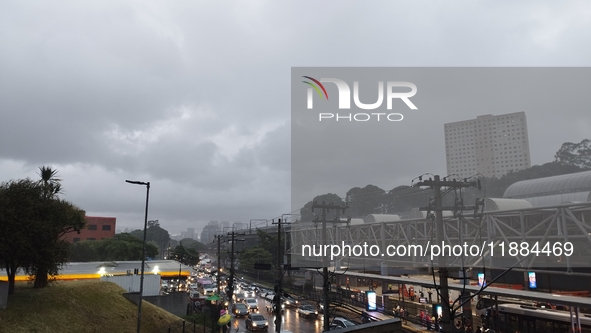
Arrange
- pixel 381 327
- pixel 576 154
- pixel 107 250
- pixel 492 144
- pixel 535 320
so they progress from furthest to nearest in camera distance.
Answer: pixel 492 144 → pixel 576 154 → pixel 107 250 → pixel 535 320 → pixel 381 327

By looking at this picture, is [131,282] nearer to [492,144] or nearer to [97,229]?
[97,229]

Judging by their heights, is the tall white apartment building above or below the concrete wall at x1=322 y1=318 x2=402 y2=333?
above

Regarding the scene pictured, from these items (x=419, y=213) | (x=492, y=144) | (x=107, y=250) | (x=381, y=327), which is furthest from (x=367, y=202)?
(x=381, y=327)

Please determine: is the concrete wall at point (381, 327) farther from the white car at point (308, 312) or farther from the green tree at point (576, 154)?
the green tree at point (576, 154)

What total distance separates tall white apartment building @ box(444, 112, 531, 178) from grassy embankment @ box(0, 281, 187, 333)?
155271mm

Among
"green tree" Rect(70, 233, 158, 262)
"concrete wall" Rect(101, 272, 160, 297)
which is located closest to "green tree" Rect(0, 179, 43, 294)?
"concrete wall" Rect(101, 272, 160, 297)

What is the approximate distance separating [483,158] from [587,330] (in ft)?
544

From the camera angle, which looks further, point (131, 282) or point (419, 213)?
point (419, 213)

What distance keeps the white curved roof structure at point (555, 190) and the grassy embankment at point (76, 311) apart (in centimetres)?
4970

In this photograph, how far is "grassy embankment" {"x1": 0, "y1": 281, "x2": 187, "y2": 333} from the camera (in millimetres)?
23672

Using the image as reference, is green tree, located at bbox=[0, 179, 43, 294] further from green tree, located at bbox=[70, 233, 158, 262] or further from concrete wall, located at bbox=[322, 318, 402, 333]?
green tree, located at bbox=[70, 233, 158, 262]

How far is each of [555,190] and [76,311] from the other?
194 ft

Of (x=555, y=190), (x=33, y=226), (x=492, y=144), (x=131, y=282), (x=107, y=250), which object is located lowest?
(x=131, y=282)

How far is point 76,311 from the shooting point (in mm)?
27156
